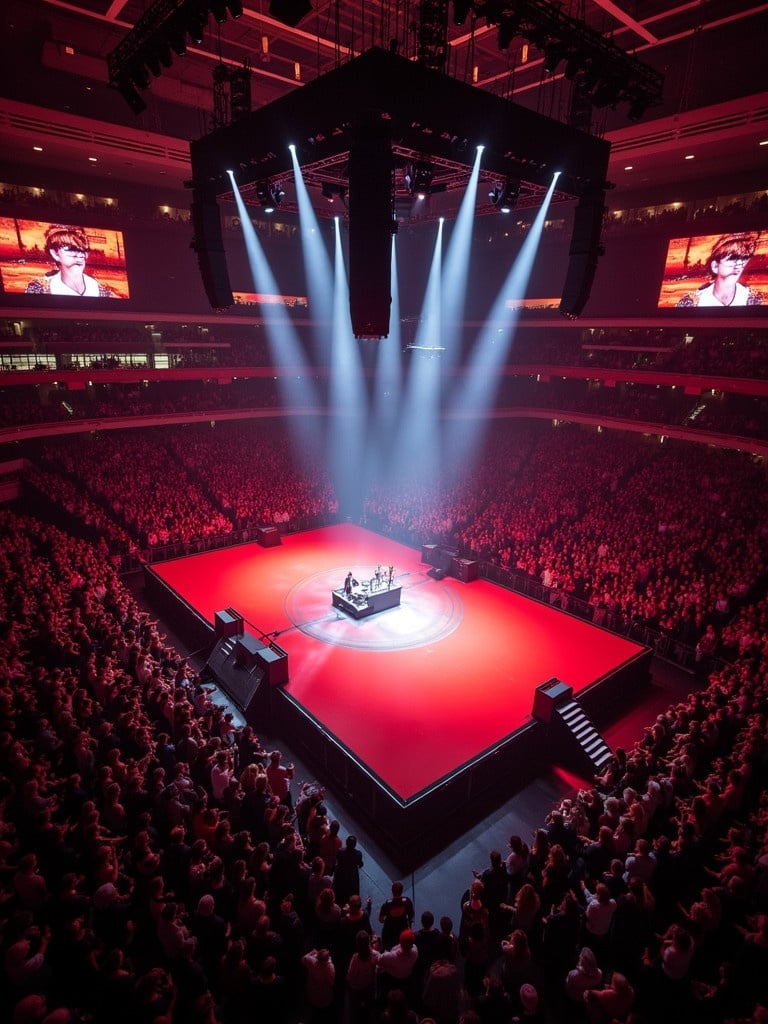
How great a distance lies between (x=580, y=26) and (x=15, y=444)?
75.5 feet

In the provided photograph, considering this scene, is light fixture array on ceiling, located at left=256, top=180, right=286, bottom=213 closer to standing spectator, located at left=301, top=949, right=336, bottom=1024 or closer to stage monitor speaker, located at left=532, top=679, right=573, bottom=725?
stage monitor speaker, located at left=532, top=679, right=573, bottom=725

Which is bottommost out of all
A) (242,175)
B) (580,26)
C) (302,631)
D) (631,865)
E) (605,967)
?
(302,631)

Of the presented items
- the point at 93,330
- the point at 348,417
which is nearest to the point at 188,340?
the point at 93,330

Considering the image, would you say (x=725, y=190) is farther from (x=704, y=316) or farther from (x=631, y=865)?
(x=631, y=865)

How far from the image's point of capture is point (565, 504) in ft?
66.6

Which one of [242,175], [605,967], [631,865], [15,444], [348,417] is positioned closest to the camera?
[605,967]

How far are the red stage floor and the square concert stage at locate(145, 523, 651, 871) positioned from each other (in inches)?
1.6

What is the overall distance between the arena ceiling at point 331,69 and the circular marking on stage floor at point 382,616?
14.2 meters

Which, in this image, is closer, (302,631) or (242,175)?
(242,175)

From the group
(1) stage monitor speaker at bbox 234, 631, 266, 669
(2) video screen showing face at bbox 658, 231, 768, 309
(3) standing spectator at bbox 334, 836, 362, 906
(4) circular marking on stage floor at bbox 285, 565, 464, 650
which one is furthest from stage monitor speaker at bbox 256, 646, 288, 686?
(2) video screen showing face at bbox 658, 231, 768, 309

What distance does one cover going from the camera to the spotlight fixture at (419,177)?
966 cm

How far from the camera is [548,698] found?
10.7 m

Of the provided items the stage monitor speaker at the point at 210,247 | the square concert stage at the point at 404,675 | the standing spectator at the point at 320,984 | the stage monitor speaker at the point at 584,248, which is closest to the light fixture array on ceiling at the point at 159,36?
the stage monitor speaker at the point at 210,247

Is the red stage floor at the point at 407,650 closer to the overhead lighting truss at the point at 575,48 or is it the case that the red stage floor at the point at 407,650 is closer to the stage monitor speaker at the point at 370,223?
the stage monitor speaker at the point at 370,223
